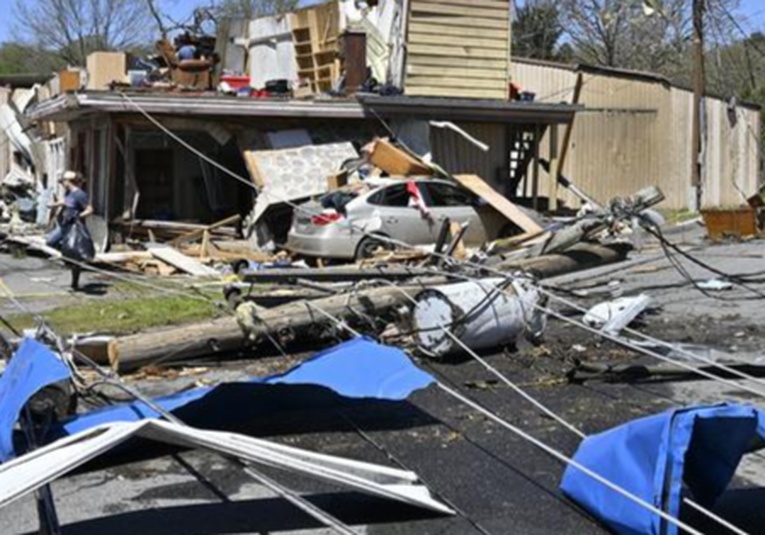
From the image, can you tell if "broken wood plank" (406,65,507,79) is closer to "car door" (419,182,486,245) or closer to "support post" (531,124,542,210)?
"support post" (531,124,542,210)

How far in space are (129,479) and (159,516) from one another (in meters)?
0.73

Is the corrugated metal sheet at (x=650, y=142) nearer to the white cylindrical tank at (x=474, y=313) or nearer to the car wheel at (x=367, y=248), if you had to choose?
the car wheel at (x=367, y=248)

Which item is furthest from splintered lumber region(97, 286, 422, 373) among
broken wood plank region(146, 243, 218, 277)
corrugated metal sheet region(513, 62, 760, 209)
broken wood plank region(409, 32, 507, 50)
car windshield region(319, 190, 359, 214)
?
corrugated metal sheet region(513, 62, 760, 209)

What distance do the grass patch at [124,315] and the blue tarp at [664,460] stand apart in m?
6.92

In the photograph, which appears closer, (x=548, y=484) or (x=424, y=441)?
(x=548, y=484)

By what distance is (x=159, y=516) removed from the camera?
606cm

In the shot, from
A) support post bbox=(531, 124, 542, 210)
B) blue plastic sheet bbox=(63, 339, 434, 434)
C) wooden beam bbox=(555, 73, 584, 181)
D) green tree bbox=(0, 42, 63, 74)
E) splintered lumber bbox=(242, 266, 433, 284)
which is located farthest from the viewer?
green tree bbox=(0, 42, 63, 74)

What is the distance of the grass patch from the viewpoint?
A: 12.1 metres

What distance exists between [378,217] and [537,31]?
102 ft

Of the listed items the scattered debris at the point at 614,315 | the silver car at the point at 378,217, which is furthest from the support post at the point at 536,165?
the scattered debris at the point at 614,315

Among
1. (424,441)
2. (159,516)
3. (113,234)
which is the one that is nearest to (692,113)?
(113,234)

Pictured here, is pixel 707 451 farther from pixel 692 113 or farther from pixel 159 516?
pixel 692 113

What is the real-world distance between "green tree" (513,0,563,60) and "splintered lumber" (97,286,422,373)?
3730cm

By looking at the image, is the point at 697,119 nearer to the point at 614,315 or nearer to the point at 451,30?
the point at 451,30
